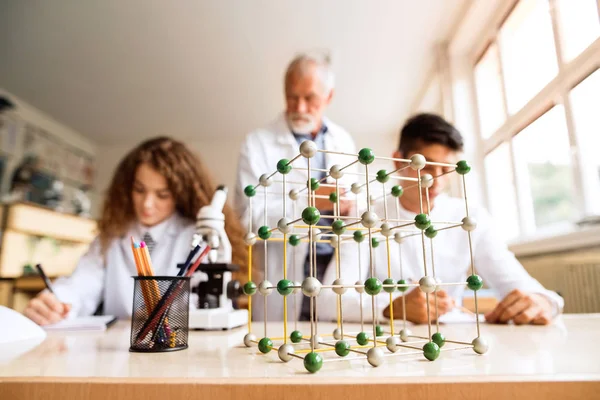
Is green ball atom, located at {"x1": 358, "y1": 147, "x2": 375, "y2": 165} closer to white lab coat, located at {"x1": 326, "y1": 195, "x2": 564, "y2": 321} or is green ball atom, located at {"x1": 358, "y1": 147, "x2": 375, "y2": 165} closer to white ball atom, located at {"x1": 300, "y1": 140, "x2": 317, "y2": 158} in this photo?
white ball atom, located at {"x1": 300, "y1": 140, "x2": 317, "y2": 158}

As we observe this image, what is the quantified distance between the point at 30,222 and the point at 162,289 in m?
2.81

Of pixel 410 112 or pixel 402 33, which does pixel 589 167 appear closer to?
pixel 402 33

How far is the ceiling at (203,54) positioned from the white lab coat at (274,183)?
3.80 feet

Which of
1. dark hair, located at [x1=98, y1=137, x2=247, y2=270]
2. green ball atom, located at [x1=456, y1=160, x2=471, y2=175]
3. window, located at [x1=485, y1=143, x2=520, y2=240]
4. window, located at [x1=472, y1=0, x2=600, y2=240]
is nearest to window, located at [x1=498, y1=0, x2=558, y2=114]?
window, located at [x1=472, y1=0, x2=600, y2=240]

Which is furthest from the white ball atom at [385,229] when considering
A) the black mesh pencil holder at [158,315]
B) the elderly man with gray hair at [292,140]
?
the elderly man with gray hair at [292,140]

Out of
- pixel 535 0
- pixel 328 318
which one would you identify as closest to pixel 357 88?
pixel 535 0

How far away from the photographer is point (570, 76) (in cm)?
192

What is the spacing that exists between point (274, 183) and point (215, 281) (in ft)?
1.88

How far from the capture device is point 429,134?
4.43ft

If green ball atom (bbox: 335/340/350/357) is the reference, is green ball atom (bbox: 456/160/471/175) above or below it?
above

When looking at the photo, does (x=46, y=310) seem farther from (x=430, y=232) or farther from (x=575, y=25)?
(x=575, y=25)

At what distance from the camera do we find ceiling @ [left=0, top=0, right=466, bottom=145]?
108 inches

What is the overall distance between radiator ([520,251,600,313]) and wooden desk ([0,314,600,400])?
51.6 inches

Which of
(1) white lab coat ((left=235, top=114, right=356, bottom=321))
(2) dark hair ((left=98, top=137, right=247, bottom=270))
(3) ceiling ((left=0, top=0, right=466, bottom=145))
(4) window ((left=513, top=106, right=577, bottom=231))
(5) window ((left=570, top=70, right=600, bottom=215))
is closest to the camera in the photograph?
(2) dark hair ((left=98, top=137, right=247, bottom=270))
